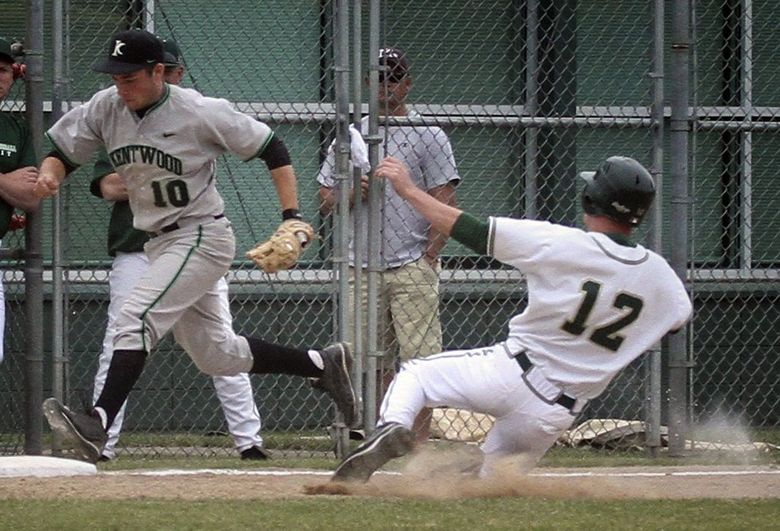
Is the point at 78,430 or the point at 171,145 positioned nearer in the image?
the point at 78,430

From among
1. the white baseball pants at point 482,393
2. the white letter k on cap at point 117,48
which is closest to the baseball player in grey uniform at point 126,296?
the white letter k on cap at point 117,48

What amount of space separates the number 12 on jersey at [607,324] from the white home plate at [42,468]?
2.24 meters

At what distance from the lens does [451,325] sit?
10.3 meters

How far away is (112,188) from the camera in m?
7.89

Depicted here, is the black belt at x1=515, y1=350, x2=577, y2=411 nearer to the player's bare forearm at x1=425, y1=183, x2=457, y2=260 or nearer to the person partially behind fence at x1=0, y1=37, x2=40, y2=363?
the player's bare forearm at x1=425, y1=183, x2=457, y2=260

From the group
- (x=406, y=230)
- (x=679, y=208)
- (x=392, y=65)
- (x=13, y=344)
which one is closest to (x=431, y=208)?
(x=392, y=65)

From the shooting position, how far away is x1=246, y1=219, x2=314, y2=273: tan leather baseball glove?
646cm

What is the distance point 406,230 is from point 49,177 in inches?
89.1

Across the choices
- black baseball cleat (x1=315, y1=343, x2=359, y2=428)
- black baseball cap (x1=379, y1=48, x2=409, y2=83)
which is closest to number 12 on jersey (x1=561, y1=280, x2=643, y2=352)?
black baseball cleat (x1=315, y1=343, x2=359, y2=428)

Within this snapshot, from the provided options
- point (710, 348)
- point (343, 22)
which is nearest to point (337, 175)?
point (343, 22)

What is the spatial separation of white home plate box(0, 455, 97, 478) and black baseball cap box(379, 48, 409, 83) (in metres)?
2.54

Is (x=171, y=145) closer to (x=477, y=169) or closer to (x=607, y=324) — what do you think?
(x=607, y=324)

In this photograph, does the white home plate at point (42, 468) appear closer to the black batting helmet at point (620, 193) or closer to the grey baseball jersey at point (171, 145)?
the grey baseball jersey at point (171, 145)

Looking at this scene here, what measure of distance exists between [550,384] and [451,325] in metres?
4.12
